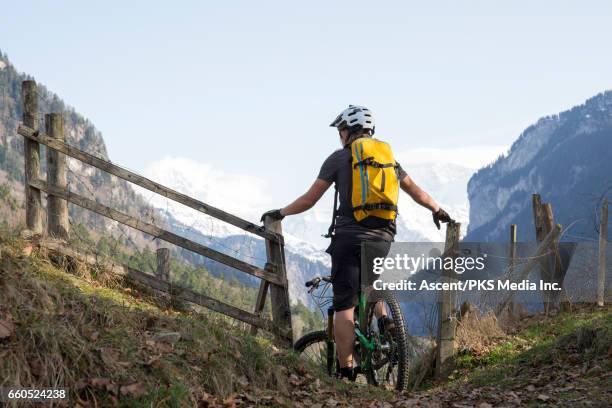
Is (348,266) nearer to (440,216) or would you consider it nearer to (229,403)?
(440,216)

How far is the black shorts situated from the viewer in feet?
23.9

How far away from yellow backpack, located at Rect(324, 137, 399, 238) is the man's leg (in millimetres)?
992

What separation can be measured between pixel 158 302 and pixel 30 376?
4286mm

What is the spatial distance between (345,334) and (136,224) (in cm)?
307

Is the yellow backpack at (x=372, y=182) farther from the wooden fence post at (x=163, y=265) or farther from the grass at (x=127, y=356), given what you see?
the wooden fence post at (x=163, y=265)

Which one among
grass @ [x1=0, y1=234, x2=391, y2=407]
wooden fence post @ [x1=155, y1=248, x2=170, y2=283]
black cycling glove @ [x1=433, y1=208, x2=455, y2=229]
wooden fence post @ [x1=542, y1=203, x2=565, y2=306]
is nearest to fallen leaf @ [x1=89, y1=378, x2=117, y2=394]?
grass @ [x1=0, y1=234, x2=391, y2=407]

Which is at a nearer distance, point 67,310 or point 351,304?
point 67,310

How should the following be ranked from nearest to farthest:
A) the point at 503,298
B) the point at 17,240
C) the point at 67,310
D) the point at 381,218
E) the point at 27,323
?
the point at 27,323, the point at 67,310, the point at 381,218, the point at 17,240, the point at 503,298

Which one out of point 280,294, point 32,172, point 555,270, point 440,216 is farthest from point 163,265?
A: point 555,270

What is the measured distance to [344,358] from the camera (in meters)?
7.65

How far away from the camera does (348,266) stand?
7.36 meters

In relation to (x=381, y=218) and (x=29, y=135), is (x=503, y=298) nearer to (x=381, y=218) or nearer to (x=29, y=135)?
(x=381, y=218)

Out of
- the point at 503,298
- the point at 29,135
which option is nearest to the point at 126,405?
the point at 29,135

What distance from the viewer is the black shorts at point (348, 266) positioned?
7289 mm
